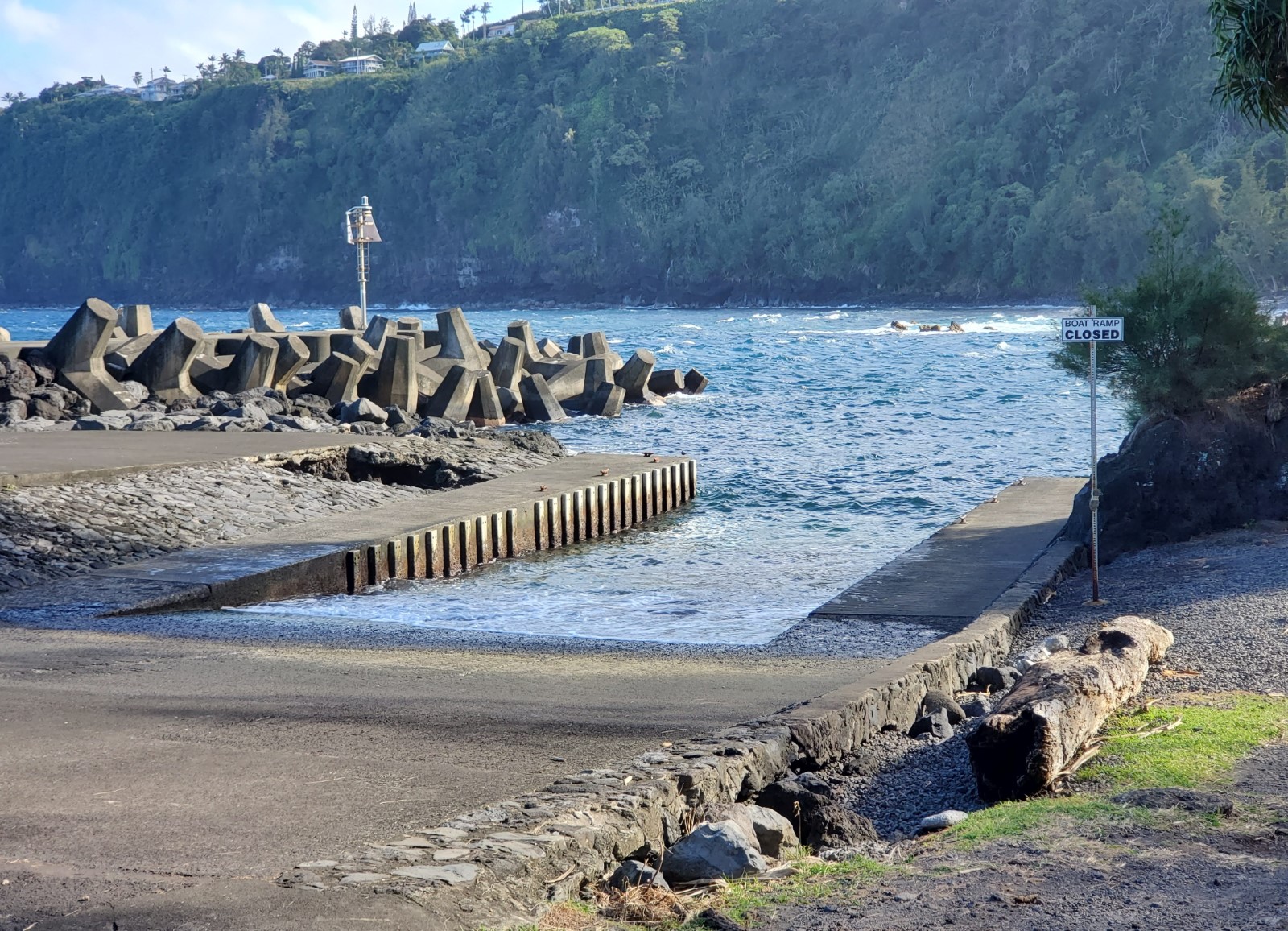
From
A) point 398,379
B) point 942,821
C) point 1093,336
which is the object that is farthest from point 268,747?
point 398,379

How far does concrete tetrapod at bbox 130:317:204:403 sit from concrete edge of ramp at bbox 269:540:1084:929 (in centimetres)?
1936

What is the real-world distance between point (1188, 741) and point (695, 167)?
13705 centimetres

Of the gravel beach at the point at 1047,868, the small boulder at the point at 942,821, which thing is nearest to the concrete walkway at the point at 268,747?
the gravel beach at the point at 1047,868

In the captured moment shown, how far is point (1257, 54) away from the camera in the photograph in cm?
1071

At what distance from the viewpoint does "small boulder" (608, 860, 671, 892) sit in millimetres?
4774

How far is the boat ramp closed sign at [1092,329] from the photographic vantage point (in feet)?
34.4

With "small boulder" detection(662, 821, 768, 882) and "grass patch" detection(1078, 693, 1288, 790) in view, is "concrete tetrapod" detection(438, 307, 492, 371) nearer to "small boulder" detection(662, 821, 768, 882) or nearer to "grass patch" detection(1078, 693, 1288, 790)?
"grass patch" detection(1078, 693, 1288, 790)

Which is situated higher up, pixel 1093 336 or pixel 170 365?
pixel 1093 336

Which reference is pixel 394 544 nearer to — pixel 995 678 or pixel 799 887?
pixel 995 678

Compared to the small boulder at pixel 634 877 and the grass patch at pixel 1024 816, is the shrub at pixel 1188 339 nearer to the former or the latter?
the grass patch at pixel 1024 816

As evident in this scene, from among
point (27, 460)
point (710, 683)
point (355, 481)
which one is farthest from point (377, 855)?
point (355, 481)

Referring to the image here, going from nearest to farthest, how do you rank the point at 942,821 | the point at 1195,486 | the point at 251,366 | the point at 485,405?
1. the point at 942,821
2. the point at 1195,486
3. the point at 251,366
4. the point at 485,405

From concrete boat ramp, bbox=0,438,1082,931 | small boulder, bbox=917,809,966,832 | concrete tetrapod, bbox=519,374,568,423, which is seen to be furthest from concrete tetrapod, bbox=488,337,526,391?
small boulder, bbox=917,809,966,832

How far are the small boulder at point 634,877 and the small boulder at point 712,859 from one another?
0.09 meters
